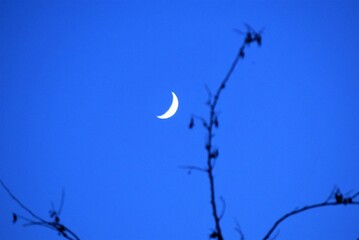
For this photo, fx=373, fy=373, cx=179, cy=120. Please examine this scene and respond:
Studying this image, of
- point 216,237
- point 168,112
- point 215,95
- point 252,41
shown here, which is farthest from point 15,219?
point 168,112

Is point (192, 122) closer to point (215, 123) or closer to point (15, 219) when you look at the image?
point (215, 123)

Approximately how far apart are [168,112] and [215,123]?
51.2 feet

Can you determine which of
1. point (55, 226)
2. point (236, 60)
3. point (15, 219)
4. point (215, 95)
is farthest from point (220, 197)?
point (15, 219)

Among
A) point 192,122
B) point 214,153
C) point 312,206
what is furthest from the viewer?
point 192,122

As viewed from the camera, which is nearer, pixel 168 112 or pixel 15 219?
pixel 15 219

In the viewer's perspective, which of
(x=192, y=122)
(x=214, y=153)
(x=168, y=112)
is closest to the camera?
(x=214, y=153)

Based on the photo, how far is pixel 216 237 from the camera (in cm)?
336

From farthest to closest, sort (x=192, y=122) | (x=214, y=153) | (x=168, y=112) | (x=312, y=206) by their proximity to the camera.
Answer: (x=168, y=112) < (x=192, y=122) < (x=214, y=153) < (x=312, y=206)

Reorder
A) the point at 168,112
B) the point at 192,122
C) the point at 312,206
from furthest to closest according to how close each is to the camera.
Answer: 1. the point at 168,112
2. the point at 192,122
3. the point at 312,206

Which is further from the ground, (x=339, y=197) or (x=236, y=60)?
(x=236, y=60)

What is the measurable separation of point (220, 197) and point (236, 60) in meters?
1.24

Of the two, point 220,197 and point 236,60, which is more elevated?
point 236,60

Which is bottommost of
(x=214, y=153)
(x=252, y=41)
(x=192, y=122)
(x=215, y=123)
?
(x=214, y=153)

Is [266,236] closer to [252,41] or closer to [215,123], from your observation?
[215,123]
